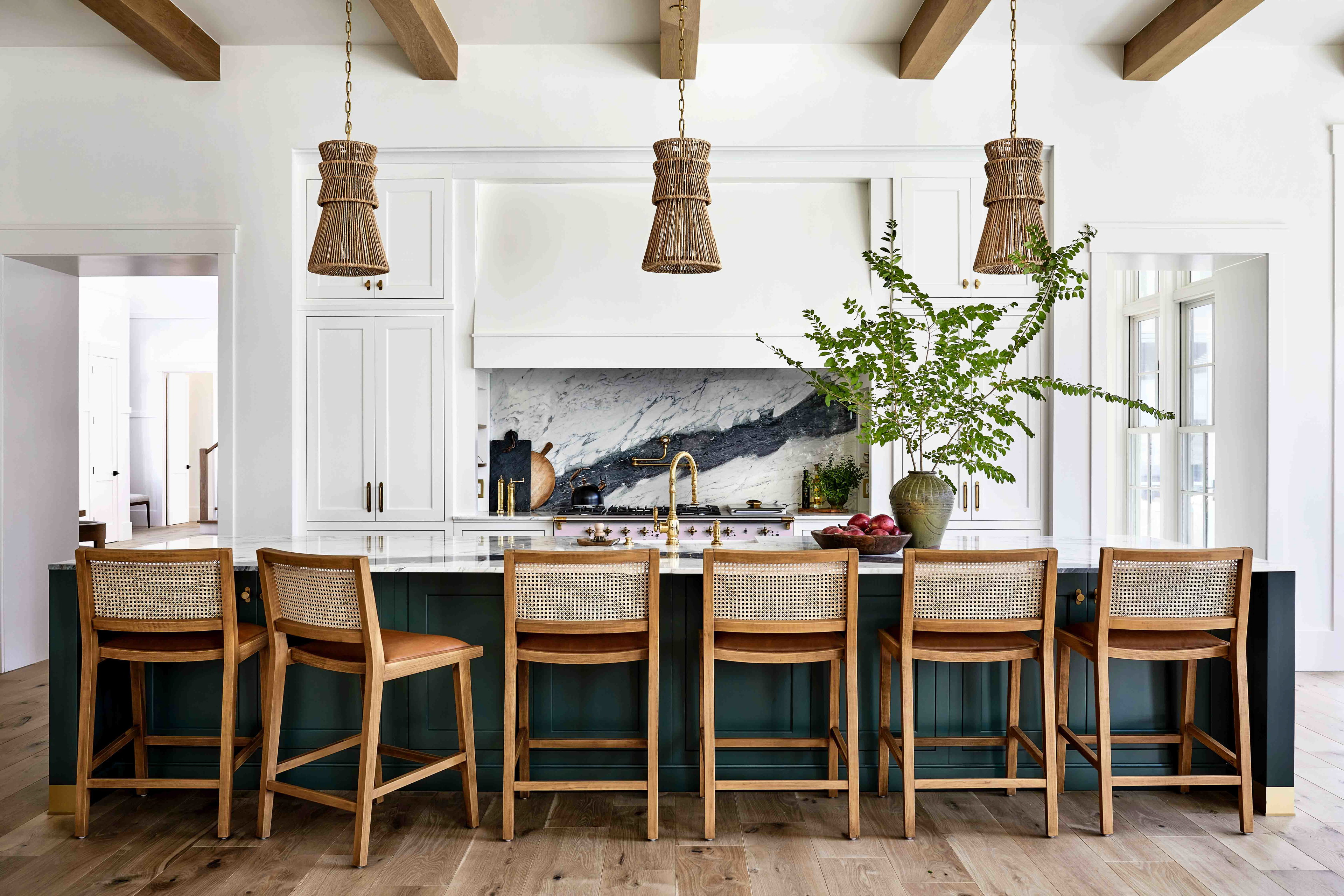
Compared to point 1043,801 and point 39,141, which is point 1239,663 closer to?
point 1043,801

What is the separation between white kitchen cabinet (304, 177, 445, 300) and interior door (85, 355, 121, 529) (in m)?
7.29

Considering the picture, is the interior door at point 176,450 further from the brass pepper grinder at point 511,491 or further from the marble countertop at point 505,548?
the marble countertop at point 505,548

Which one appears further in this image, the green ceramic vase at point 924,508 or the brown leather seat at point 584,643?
the green ceramic vase at point 924,508

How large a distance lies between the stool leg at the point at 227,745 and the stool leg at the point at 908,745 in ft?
6.58

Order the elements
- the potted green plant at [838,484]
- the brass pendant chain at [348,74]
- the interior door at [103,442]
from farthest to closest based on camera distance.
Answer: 1. the interior door at [103,442]
2. the potted green plant at [838,484]
3. the brass pendant chain at [348,74]

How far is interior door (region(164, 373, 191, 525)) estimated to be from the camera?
11.9 m

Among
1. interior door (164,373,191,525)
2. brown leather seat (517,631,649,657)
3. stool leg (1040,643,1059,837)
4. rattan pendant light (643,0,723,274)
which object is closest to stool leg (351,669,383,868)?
brown leather seat (517,631,649,657)

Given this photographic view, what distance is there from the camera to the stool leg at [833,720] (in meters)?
2.74

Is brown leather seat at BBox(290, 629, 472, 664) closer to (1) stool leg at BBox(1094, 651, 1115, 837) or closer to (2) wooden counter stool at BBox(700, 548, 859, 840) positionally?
(2) wooden counter stool at BBox(700, 548, 859, 840)

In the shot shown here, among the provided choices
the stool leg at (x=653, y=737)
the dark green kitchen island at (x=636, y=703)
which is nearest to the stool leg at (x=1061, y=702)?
the dark green kitchen island at (x=636, y=703)

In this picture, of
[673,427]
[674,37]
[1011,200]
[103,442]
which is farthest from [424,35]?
[103,442]

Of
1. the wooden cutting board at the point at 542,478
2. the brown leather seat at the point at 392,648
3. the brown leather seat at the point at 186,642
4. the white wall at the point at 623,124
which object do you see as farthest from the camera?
the wooden cutting board at the point at 542,478

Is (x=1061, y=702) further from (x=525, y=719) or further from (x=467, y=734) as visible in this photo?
(x=467, y=734)

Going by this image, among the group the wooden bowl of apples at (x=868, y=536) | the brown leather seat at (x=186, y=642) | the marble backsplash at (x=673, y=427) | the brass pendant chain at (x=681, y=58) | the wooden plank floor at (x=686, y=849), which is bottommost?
the wooden plank floor at (x=686, y=849)
